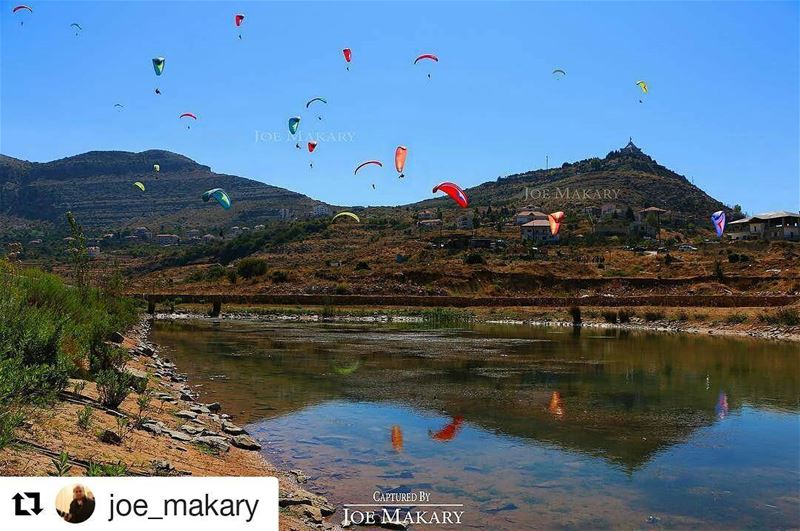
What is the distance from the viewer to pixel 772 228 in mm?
82375

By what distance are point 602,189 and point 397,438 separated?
126662mm

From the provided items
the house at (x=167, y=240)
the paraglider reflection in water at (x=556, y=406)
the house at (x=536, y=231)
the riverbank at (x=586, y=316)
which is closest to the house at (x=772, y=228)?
the house at (x=536, y=231)

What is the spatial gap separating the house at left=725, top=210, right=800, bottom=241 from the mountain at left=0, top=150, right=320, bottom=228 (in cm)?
10877

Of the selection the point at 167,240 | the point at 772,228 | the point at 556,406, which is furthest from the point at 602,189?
the point at 556,406

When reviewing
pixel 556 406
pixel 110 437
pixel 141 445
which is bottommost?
pixel 556 406

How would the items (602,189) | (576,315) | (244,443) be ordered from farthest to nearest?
(602,189), (576,315), (244,443)

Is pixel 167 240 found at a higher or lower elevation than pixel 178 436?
higher

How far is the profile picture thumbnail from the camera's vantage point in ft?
15.5

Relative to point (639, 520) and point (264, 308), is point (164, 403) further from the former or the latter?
point (264, 308)

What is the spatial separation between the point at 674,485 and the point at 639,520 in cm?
184

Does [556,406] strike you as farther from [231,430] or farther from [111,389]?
[111,389]

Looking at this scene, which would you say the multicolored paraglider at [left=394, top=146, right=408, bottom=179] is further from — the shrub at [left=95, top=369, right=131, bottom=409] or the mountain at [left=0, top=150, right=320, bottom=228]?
the mountain at [left=0, top=150, right=320, bottom=228]

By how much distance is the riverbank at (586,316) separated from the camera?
120 ft

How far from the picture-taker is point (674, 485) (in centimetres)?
1007
